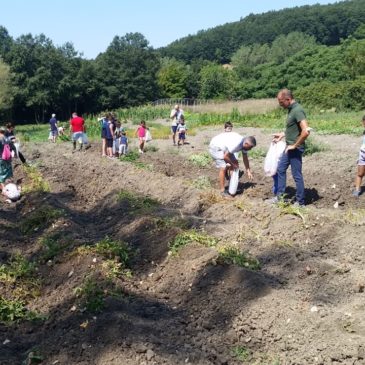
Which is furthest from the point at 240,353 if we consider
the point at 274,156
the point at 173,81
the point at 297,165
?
the point at 173,81

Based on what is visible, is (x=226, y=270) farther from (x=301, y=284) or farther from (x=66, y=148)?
(x=66, y=148)

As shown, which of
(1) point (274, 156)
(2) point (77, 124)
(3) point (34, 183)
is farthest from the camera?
(2) point (77, 124)

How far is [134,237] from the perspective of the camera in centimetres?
722

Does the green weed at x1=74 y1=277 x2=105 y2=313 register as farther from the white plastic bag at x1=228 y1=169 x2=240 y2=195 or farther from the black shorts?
the black shorts

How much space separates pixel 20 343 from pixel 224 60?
424 feet

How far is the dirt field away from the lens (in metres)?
4.00

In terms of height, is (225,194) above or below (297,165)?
below

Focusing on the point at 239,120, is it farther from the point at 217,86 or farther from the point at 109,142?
the point at 217,86

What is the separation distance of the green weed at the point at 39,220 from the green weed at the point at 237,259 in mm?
3610

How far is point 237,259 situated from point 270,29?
126 meters

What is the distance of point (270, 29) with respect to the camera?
124 m

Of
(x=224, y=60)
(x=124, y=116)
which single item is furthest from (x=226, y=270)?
(x=224, y=60)

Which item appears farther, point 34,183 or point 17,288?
point 34,183

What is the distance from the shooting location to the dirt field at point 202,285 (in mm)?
4004
